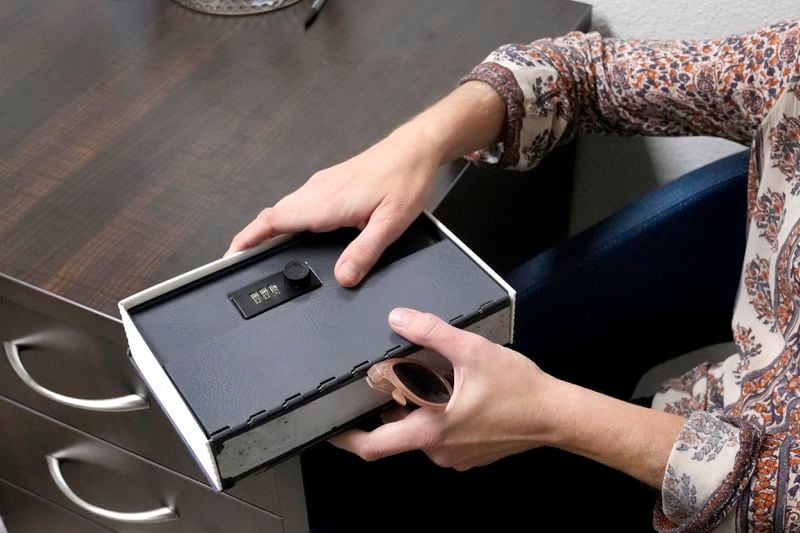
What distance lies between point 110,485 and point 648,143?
770 millimetres

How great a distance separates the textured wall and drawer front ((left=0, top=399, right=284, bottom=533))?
0.64 metres

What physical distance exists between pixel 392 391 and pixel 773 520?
0.98ft

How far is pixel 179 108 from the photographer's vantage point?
3.04ft

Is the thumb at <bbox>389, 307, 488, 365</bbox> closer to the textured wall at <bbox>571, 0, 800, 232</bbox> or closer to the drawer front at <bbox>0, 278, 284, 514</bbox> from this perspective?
the drawer front at <bbox>0, 278, 284, 514</bbox>

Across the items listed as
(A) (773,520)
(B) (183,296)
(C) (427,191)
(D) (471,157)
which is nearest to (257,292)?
(B) (183,296)

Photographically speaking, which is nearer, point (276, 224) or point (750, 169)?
point (276, 224)

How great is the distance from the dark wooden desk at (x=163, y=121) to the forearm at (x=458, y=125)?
0.04m

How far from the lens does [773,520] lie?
668 millimetres

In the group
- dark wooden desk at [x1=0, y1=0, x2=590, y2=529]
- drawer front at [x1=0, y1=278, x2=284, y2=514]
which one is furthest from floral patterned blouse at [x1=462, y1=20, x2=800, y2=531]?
drawer front at [x1=0, y1=278, x2=284, y2=514]

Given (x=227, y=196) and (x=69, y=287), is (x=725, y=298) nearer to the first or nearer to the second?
(x=227, y=196)

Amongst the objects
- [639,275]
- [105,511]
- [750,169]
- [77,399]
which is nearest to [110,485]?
[105,511]

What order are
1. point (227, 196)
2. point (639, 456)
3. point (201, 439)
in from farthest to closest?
1. point (227, 196)
2. point (639, 456)
3. point (201, 439)

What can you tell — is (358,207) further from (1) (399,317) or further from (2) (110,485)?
(2) (110,485)

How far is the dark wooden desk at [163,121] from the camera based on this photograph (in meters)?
0.79
